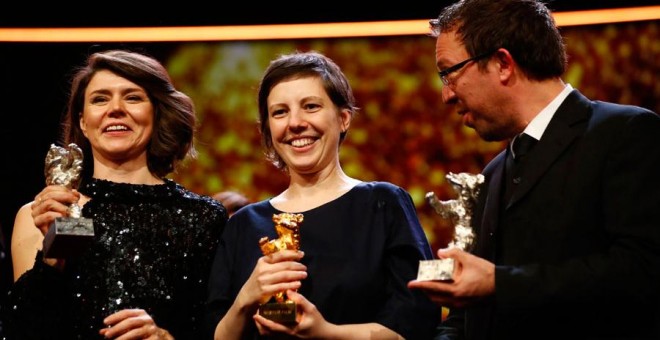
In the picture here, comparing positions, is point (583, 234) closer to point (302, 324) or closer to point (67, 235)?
point (302, 324)

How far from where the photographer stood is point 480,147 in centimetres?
532

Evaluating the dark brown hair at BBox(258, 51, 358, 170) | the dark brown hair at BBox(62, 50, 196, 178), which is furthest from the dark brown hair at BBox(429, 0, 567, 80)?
the dark brown hair at BBox(62, 50, 196, 178)

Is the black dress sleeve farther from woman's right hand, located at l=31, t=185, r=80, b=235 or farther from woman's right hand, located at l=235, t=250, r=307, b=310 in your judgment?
woman's right hand, located at l=235, t=250, r=307, b=310

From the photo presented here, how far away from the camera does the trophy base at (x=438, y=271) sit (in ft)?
6.95

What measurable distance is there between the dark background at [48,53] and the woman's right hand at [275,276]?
2.94 meters

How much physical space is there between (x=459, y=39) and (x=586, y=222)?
687 millimetres

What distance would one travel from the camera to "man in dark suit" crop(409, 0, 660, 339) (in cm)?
211

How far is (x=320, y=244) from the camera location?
2738 millimetres

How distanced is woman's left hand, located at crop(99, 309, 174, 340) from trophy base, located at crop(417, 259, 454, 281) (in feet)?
3.17

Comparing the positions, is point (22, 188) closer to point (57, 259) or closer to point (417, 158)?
point (417, 158)

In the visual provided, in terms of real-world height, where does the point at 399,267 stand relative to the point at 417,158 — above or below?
below

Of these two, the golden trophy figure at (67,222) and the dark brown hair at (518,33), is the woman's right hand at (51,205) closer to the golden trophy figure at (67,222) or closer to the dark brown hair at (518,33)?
the golden trophy figure at (67,222)

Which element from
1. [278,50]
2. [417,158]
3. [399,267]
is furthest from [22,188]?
[399,267]

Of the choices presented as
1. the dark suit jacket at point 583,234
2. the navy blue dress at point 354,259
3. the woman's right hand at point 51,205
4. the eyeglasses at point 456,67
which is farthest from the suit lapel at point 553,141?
the woman's right hand at point 51,205
